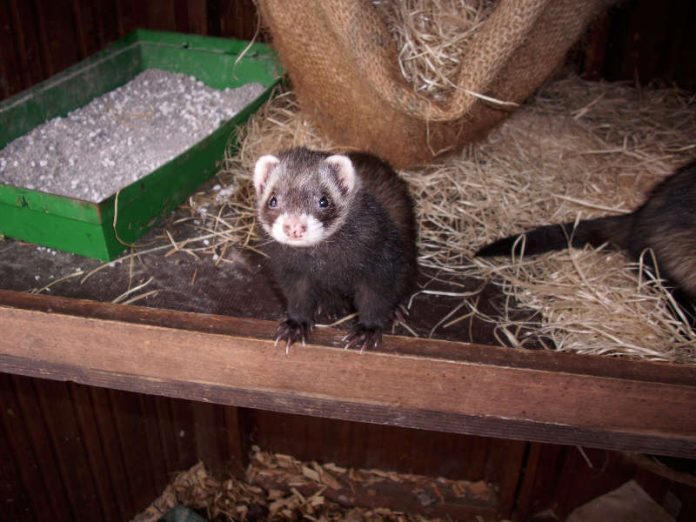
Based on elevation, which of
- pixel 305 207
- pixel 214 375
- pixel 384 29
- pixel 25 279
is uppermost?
pixel 384 29

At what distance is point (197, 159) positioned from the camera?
200cm

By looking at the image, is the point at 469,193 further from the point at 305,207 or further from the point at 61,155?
the point at 61,155

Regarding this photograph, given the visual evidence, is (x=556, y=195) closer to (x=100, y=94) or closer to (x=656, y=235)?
(x=656, y=235)

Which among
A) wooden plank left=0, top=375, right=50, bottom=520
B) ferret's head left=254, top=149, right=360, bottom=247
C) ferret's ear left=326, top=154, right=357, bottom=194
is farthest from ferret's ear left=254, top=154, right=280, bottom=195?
wooden plank left=0, top=375, right=50, bottom=520

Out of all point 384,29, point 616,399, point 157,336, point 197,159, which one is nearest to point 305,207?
point 157,336

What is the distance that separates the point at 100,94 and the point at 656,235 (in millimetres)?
1979

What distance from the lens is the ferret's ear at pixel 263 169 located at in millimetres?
1537

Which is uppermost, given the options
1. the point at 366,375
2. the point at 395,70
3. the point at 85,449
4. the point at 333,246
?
the point at 395,70

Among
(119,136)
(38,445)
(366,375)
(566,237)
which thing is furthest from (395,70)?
(38,445)

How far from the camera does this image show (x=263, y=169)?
1.55 meters

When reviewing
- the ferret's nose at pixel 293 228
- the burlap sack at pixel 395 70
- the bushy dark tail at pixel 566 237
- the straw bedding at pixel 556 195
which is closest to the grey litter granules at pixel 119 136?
the straw bedding at pixel 556 195

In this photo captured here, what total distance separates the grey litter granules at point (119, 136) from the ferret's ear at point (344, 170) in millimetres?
716

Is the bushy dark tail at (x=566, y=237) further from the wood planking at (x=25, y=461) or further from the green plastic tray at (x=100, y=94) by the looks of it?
the wood planking at (x=25, y=461)

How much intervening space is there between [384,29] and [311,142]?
0.64 m
